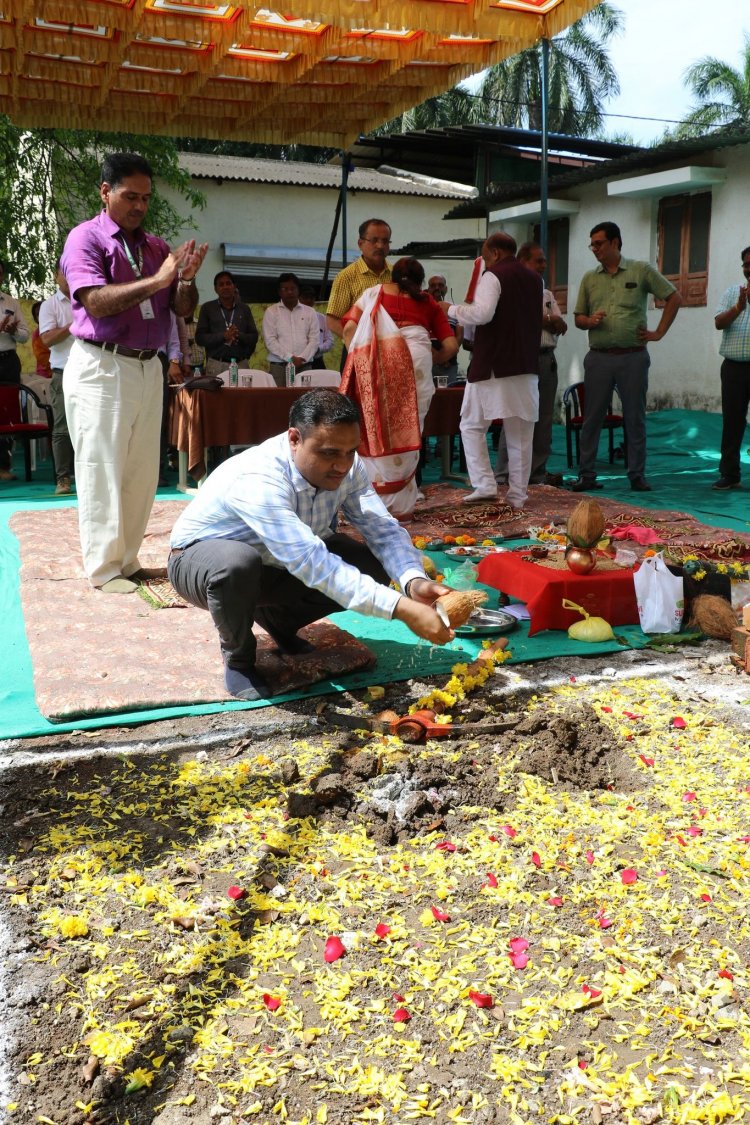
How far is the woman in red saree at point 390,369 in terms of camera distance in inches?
267

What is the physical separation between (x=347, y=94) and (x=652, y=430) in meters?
5.97

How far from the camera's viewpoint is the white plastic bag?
15.2ft

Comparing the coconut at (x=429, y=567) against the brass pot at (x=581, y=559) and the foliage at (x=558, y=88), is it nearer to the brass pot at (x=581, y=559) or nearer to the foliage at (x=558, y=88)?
the brass pot at (x=581, y=559)

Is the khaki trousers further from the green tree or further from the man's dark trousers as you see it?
the green tree

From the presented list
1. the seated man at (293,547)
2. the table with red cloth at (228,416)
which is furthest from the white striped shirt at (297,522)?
the table with red cloth at (228,416)

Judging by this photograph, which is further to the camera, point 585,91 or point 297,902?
point 585,91

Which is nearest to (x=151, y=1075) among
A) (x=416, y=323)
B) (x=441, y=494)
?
(x=416, y=323)

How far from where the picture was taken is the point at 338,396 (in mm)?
3377

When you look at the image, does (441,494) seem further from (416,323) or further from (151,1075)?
(151,1075)

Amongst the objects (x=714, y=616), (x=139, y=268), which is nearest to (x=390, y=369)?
(x=139, y=268)

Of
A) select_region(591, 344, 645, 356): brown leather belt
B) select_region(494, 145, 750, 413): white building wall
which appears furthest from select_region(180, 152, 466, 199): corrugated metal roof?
select_region(591, 344, 645, 356): brown leather belt

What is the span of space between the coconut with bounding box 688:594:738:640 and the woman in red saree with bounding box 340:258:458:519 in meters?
2.70

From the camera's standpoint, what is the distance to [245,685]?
3.83 meters

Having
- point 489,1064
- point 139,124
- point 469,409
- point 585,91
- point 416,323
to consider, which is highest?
point 585,91
